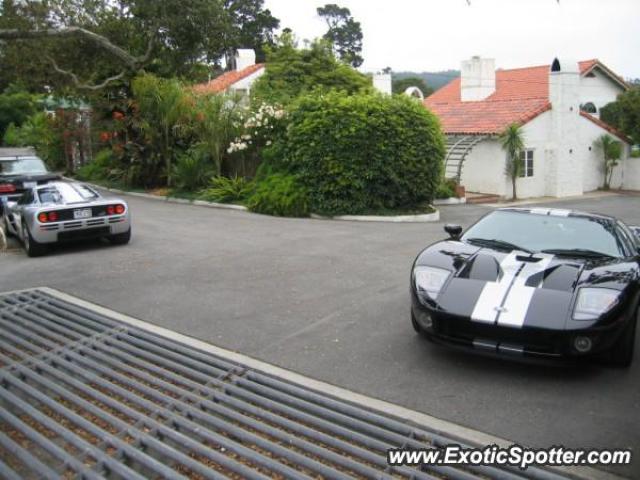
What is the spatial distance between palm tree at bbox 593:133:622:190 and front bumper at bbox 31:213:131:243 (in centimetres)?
2464

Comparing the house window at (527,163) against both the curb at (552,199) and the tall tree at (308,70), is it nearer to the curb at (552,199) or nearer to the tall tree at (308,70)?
the curb at (552,199)

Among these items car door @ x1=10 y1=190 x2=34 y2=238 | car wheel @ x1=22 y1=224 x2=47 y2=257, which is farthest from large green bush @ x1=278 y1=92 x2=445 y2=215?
car wheel @ x1=22 y1=224 x2=47 y2=257

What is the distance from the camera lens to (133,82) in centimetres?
1981

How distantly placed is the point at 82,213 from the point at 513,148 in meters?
17.8

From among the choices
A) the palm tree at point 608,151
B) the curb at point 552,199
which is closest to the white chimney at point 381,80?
the curb at point 552,199

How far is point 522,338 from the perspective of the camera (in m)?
4.53

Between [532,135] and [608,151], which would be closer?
[532,135]

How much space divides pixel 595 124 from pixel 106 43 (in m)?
25.3

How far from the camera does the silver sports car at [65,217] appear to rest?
970 centimetres

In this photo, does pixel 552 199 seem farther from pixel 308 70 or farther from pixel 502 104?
pixel 308 70

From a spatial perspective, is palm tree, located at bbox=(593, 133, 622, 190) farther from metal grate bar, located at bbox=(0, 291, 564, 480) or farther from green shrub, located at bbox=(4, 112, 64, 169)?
metal grate bar, located at bbox=(0, 291, 564, 480)

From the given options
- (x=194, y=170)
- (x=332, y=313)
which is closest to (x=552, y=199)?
(x=194, y=170)

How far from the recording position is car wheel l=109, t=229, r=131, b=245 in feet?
35.0

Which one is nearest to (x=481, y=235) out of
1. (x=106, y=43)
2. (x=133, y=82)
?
(x=106, y=43)
